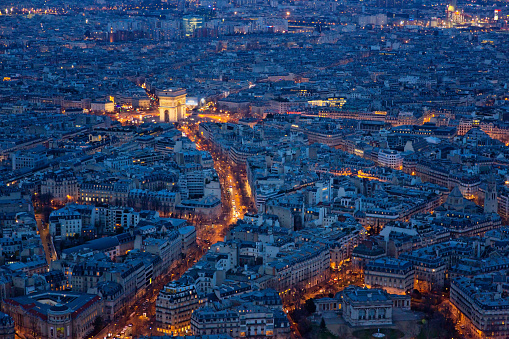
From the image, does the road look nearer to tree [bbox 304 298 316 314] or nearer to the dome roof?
the dome roof

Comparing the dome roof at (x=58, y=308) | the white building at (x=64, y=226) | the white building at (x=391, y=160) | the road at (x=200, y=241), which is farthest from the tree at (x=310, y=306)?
the white building at (x=391, y=160)

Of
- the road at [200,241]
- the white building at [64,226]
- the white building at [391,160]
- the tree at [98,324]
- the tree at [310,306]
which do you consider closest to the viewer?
the tree at [98,324]

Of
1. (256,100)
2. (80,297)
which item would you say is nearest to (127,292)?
(80,297)

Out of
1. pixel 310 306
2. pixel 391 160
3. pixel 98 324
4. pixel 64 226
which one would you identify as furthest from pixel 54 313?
pixel 391 160

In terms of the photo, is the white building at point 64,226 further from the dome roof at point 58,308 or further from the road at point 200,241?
the dome roof at point 58,308

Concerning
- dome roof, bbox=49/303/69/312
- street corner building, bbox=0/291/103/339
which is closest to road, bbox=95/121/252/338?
street corner building, bbox=0/291/103/339

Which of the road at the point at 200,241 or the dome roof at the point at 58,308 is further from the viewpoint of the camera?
the road at the point at 200,241

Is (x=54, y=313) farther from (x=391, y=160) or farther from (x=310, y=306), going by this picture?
(x=391, y=160)

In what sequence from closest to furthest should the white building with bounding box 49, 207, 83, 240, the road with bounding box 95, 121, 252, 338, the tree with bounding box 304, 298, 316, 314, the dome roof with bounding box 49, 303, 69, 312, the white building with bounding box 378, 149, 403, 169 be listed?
the dome roof with bounding box 49, 303, 69, 312
the road with bounding box 95, 121, 252, 338
the tree with bounding box 304, 298, 316, 314
the white building with bounding box 49, 207, 83, 240
the white building with bounding box 378, 149, 403, 169
